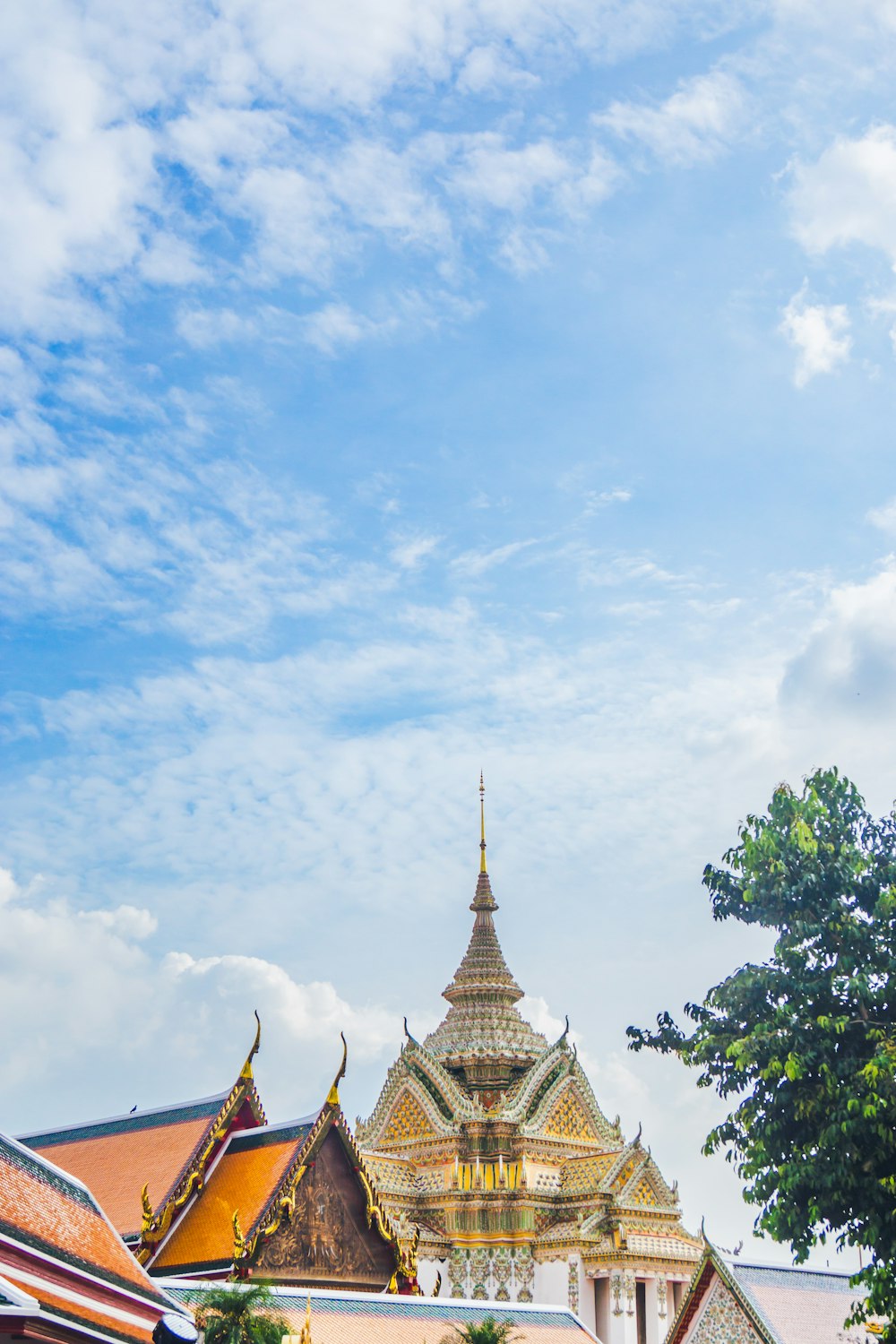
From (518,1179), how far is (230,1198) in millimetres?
16329

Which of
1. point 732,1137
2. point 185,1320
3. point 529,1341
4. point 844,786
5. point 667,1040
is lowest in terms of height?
point 185,1320

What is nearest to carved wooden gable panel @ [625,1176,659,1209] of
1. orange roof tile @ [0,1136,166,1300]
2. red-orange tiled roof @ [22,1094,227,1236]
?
red-orange tiled roof @ [22,1094,227,1236]

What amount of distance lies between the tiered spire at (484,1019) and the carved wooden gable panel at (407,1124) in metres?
1.47

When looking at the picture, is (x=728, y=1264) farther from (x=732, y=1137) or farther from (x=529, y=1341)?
(x=732, y=1137)

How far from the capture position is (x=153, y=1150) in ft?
70.2

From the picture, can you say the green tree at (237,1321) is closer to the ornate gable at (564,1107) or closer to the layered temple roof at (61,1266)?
the layered temple roof at (61,1266)

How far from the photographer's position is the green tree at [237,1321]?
15.0 meters

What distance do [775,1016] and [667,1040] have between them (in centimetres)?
168

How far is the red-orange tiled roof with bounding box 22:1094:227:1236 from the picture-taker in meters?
20.3

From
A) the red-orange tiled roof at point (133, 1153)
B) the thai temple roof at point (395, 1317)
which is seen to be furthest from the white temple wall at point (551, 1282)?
the red-orange tiled roof at point (133, 1153)

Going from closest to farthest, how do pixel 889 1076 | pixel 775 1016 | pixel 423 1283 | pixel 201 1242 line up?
pixel 889 1076, pixel 775 1016, pixel 201 1242, pixel 423 1283

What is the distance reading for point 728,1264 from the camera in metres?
19.8

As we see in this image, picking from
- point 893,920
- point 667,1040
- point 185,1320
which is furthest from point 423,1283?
point 185,1320

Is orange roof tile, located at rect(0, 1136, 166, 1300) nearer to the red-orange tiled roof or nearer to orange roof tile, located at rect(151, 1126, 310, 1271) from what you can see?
orange roof tile, located at rect(151, 1126, 310, 1271)
